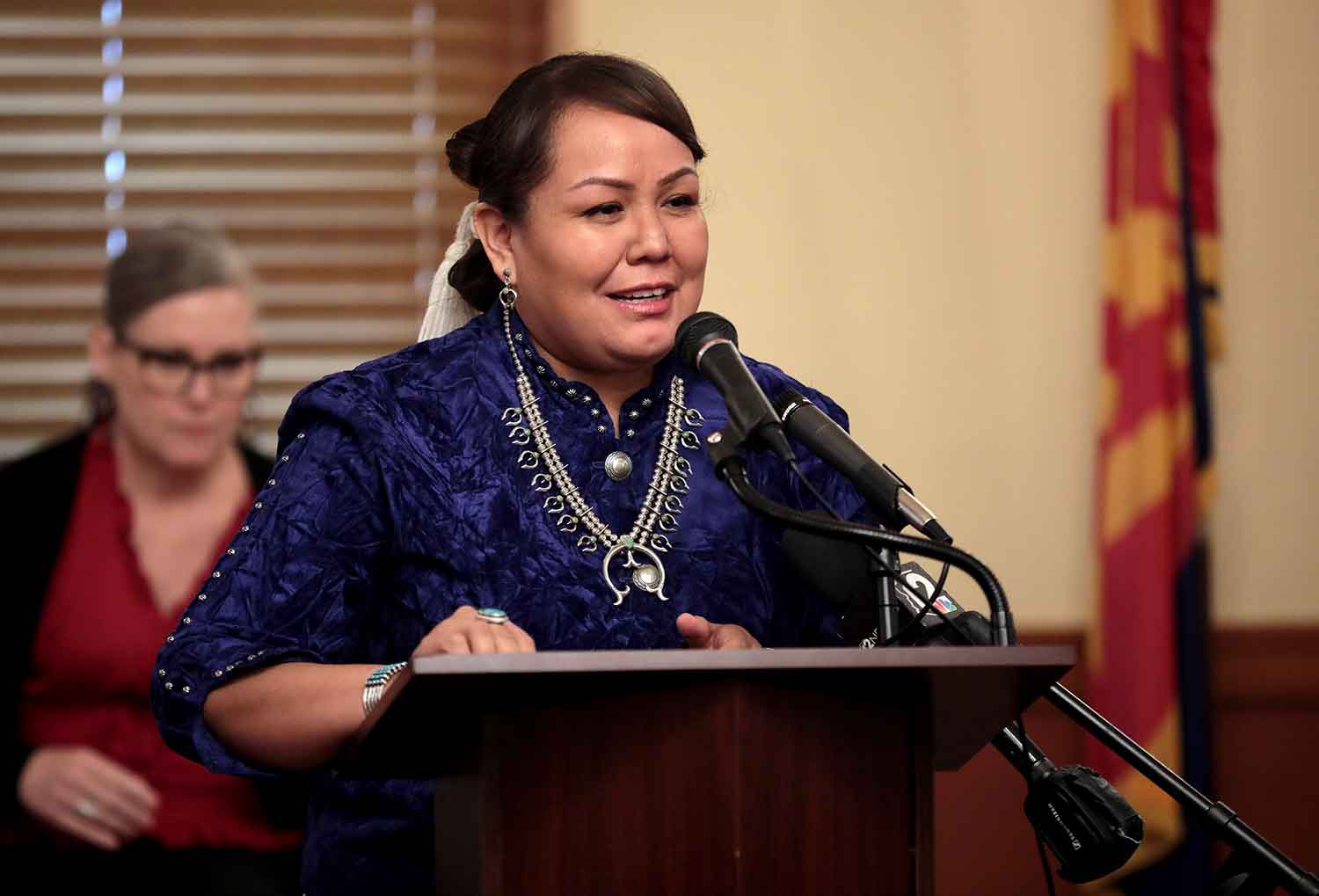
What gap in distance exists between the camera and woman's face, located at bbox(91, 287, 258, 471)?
325cm

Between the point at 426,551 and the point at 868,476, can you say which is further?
the point at 426,551

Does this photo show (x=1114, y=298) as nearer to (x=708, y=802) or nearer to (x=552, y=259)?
(x=552, y=259)

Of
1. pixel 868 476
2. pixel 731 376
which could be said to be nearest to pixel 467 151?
pixel 731 376

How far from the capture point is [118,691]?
10.1ft

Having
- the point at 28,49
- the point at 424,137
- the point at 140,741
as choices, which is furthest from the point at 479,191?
the point at 28,49

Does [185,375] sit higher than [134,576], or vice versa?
[185,375]

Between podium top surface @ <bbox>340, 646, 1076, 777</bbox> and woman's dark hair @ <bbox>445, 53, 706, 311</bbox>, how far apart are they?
0.81 meters

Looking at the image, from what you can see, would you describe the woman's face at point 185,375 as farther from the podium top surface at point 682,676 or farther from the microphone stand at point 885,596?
the microphone stand at point 885,596

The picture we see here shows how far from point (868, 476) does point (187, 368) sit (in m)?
2.13

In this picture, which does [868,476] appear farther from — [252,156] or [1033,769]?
[252,156]

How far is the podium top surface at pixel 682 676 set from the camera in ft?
3.92

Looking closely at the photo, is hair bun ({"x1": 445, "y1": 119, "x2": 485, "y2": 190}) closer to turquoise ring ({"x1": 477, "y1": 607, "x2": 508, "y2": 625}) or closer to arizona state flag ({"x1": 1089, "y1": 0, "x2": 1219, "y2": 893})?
turquoise ring ({"x1": 477, "y1": 607, "x2": 508, "y2": 625})

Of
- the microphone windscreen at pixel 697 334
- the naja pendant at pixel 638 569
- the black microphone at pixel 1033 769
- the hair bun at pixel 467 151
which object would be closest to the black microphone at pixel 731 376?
the microphone windscreen at pixel 697 334

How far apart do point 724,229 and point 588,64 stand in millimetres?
1593
